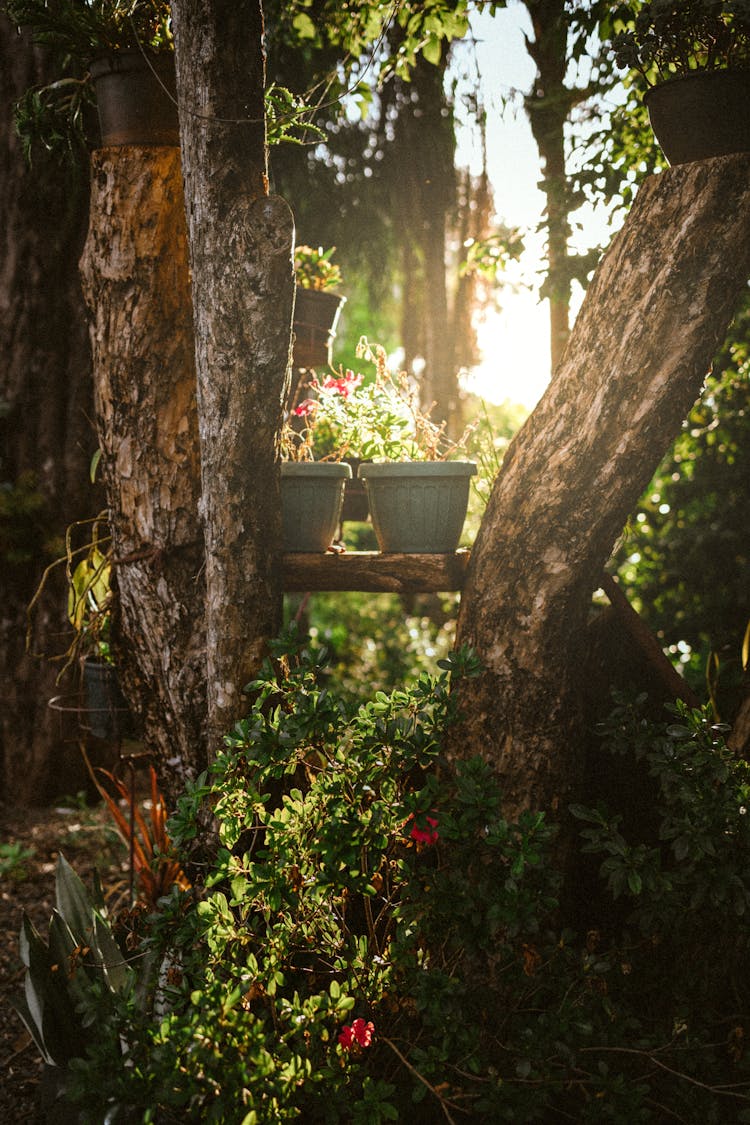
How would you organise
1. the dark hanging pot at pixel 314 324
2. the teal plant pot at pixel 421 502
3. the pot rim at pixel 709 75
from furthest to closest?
1. the dark hanging pot at pixel 314 324
2. the teal plant pot at pixel 421 502
3. the pot rim at pixel 709 75

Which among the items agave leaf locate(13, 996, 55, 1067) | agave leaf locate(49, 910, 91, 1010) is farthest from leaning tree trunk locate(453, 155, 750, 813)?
agave leaf locate(13, 996, 55, 1067)

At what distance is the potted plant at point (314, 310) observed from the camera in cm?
329

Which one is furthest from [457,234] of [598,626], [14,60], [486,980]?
[486,980]

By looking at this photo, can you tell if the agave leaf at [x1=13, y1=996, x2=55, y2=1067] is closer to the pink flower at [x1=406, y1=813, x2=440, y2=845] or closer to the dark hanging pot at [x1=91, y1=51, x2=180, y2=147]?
the pink flower at [x1=406, y1=813, x2=440, y2=845]

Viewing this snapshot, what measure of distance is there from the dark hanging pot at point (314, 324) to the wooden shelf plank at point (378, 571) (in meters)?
1.07

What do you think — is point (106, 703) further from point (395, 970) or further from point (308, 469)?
point (395, 970)

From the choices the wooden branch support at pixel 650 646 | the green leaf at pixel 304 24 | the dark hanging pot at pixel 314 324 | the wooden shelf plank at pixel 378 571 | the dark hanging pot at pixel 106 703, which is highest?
the green leaf at pixel 304 24

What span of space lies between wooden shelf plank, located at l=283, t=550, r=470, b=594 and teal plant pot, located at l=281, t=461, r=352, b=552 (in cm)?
9

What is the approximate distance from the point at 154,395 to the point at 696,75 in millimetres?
1763

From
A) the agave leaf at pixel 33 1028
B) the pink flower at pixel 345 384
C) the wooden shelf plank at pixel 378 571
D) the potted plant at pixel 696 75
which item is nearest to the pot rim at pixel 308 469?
the wooden shelf plank at pixel 378 571

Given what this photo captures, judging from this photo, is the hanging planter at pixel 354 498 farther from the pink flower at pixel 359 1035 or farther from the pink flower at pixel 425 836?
the pink flower at pixel 359 1035

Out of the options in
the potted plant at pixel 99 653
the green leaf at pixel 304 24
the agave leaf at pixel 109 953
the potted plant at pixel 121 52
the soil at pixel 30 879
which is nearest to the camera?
the agave leaf at pixel 109 953

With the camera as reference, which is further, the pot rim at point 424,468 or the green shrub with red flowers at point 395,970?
the pot rim at point 424,468

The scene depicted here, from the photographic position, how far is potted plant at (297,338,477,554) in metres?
2.63
